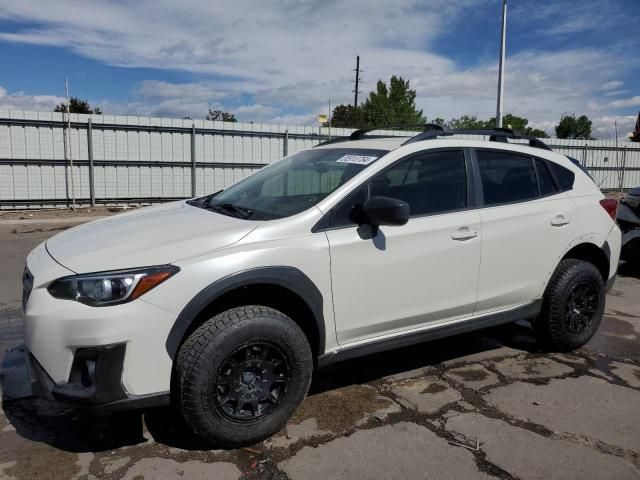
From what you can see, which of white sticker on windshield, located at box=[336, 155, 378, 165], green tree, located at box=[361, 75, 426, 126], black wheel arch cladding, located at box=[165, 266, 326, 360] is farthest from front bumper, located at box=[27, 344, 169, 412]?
green tree, located at box=[361, 75, 426, 126]

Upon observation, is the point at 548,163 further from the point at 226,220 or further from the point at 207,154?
the point at 207,154

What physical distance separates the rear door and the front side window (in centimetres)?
19

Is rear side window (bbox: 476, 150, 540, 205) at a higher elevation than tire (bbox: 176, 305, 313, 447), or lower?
higher

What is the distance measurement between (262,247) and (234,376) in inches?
26.6

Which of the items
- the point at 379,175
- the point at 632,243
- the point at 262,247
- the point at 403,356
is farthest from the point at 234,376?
the point at 632,243

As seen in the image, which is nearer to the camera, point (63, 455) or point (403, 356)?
point (63, 455)

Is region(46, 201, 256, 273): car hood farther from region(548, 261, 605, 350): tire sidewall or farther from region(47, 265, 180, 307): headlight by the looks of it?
region(548, 261, 605, 350): tire sidewall

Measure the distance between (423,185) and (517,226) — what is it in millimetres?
814

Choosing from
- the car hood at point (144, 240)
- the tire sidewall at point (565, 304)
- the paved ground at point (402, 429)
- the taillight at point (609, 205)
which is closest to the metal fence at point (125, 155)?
the paved ground at point (402, 429)

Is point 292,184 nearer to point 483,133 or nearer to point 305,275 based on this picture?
point 305,275

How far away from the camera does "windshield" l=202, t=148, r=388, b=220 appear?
10.9ft

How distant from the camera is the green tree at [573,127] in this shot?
251 feet

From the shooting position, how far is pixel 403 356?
14.2ft

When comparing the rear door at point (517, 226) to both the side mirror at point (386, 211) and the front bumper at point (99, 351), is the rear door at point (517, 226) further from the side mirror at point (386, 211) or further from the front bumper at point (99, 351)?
the front bumper at point (99, 351)
